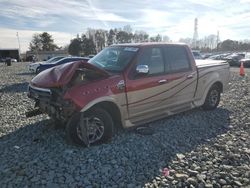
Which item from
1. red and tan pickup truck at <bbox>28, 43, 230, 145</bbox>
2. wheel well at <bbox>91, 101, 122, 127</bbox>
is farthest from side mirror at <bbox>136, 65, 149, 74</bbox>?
wheel well at <bbox>91, 101, 122, 127</bbox>

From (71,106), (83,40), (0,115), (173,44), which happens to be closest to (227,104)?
(173,44)

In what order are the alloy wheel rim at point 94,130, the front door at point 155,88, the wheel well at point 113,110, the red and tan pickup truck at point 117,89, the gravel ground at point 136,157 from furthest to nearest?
the front door at point 155,88 < the wheel well at point 113,110 < the alloy wheel rim at point 94,130 < the red and tan pickup truck at point 117,89 < the gravel ground at point 136,157

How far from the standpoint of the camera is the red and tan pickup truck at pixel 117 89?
4750mm

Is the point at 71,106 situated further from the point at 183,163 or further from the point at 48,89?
the point at 183,163

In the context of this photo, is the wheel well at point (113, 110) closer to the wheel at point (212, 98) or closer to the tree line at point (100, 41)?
the wheel at point (212, 98)

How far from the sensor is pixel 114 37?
8712 cm

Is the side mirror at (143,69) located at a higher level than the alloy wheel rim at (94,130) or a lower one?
higher

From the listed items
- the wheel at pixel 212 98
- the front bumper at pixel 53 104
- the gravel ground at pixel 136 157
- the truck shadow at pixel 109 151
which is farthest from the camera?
the wheel at pixel 212 98

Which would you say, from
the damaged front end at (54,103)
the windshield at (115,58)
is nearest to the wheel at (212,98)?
the windshield at (115,58)

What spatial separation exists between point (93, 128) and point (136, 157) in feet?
3.15

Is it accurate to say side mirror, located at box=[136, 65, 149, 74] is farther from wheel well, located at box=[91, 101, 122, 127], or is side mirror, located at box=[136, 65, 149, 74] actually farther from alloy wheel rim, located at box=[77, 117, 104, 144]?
→ alloy wheel rim, located at box=[77, 117, 104, 144]

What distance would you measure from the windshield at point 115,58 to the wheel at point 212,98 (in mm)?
3001

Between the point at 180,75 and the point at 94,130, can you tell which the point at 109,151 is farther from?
the point at 180,75

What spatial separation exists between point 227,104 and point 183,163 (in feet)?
15.5
